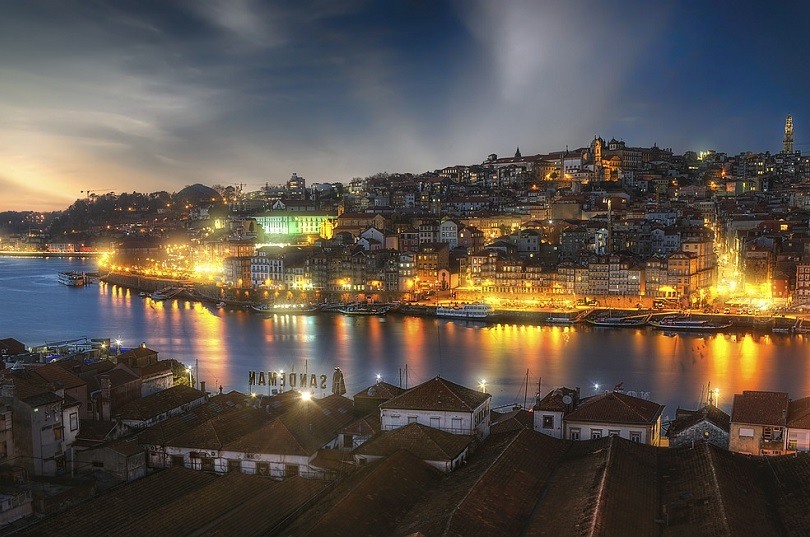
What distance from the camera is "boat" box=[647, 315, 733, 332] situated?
23234mm

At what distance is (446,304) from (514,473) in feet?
73.1

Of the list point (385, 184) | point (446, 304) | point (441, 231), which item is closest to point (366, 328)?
point (446, 304)

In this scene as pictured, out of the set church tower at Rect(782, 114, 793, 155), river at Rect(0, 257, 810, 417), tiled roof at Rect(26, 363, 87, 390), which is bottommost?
river at Rect(0, 257, 810, 417)

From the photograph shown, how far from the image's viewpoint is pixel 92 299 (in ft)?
113

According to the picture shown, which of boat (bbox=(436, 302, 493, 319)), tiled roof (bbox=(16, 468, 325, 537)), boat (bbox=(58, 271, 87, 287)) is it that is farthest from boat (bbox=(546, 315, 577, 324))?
boat (bbox=(58, 271, 87, 287))

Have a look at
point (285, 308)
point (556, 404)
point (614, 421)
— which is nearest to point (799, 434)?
point (614, 421)

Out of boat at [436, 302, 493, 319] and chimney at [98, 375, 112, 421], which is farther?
boat at [436, 302, 493, 319]

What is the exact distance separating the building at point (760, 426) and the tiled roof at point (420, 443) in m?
2.83

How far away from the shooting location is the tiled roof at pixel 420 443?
24.0 feet

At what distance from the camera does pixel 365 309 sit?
94.1ft

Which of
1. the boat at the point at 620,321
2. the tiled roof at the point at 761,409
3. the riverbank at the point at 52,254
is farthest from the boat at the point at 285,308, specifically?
the riverbank at the point at 52,254

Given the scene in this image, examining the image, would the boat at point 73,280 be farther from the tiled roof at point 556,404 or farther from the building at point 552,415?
the building at point 552,415

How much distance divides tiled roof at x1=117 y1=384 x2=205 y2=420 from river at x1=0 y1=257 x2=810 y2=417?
3.96 m

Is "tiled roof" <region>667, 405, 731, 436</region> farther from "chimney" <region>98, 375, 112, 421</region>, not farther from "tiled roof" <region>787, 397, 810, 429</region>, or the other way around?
"chimney" <region>98, 375, 112, 421</region>
